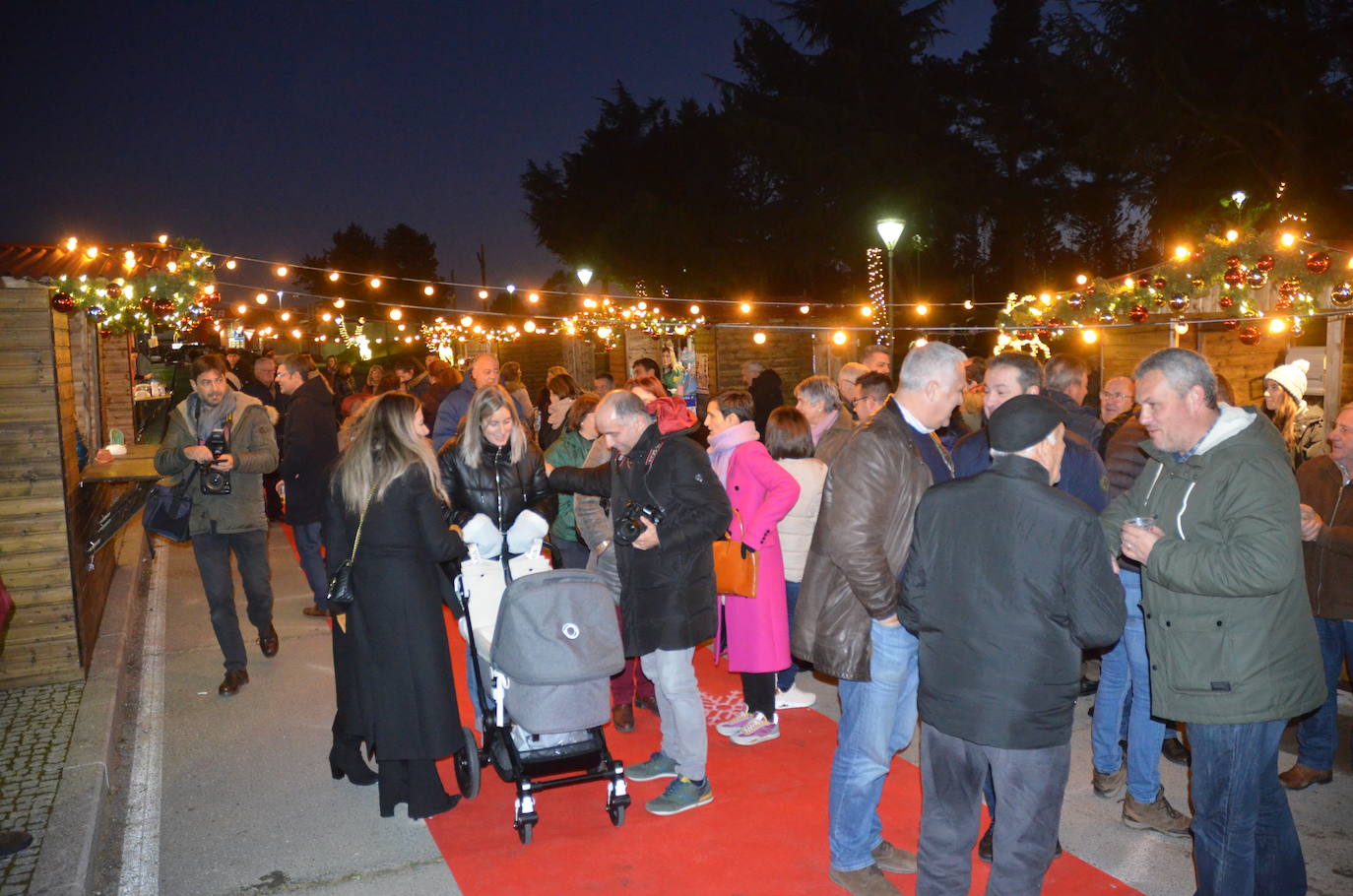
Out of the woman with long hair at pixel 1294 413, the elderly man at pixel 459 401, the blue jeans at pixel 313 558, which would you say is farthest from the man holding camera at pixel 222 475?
the woman with long hair at pixel 1294 413

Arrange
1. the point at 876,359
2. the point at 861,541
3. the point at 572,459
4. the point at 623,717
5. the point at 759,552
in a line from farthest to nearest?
the point at 876,359, the point at 572,459, the point at 623,717, the point at 759,552, the point at 861,541

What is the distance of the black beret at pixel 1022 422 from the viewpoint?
2926mm

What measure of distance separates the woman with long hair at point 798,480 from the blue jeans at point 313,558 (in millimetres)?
3903

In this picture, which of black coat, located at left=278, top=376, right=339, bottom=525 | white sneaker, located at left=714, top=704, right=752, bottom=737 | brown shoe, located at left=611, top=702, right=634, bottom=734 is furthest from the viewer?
black coat, located at left=278, top=376, right=339, bottom=525

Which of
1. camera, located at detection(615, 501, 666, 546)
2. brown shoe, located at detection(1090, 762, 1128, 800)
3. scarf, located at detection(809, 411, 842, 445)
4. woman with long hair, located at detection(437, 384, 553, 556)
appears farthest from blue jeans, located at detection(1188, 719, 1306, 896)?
scarf, located at detection(809, 411, 842, 445)

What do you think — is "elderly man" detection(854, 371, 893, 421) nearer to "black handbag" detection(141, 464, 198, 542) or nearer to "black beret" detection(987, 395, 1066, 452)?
"black beret" detection(987, 395, 1066, 452)

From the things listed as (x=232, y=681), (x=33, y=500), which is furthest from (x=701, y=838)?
(x=33, y=500)

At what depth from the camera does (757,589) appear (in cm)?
543

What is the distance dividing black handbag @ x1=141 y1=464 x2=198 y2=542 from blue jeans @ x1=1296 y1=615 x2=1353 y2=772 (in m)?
6.34

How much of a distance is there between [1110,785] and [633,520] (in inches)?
103

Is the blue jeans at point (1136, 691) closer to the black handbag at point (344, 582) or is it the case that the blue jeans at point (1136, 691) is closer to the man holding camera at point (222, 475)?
the black handbag at point (344, 582)

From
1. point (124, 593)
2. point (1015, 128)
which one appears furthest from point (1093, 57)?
point (124, 593)

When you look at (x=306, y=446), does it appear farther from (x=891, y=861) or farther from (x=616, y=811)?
(x=891, y=861)

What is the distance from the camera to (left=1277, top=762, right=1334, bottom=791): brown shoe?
4.63 metres
